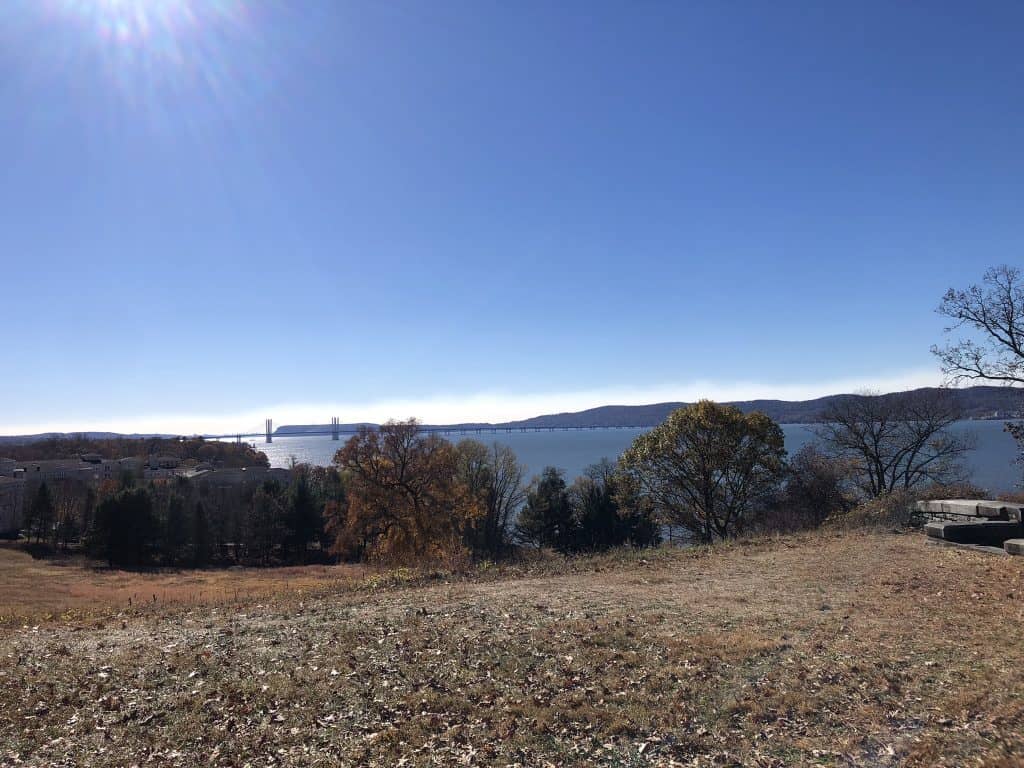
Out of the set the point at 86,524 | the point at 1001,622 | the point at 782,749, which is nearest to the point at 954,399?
the point at 1001,622

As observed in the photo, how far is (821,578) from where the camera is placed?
12.0 m

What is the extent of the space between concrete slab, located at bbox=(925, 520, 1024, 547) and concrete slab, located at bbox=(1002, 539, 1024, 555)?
0.80m

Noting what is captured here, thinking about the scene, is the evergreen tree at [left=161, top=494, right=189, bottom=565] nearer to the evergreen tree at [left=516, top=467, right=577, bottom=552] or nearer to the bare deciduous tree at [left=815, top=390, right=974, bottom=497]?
the evergreen tree at [left=516, top=467, right=577, bottom=552]

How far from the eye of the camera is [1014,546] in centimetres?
1281

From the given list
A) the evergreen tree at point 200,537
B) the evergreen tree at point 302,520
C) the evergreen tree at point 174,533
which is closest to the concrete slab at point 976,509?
the evergreen tree at point 302,520

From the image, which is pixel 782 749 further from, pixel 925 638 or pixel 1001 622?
pixel 1001 622

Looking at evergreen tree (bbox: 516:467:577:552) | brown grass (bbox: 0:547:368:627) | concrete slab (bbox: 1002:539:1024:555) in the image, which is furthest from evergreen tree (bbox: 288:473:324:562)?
concrete slab (bbox: 1002:539:1024:555)

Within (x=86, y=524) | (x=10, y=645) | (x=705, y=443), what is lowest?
(x=86, y=524)

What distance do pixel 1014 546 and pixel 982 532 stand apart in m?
1.26

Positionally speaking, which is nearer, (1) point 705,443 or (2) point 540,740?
(2) point 540,740

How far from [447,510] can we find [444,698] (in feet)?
94.8

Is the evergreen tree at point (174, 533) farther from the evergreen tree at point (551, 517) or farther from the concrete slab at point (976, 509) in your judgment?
the concrete slab at point (976, 509)

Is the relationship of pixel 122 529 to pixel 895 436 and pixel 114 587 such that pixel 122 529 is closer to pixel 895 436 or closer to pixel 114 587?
pixel 114 587

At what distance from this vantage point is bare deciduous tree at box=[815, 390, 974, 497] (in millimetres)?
Answer: 31547
